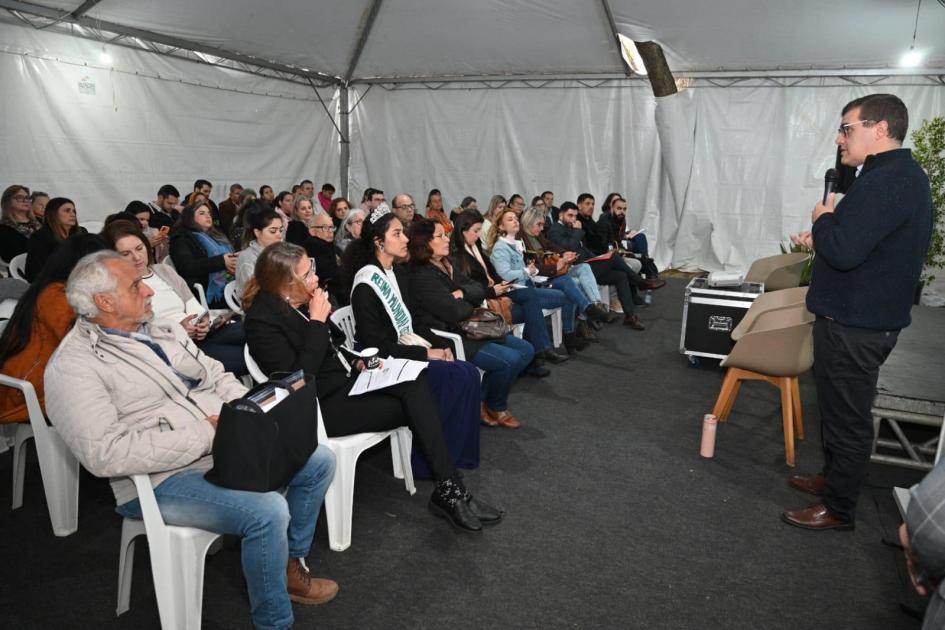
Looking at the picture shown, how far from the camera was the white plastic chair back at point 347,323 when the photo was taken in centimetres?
312

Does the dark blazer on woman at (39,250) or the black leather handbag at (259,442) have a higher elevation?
the dark blazer on woman at (39,250)

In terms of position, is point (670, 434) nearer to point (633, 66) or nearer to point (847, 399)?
point (847, 399)

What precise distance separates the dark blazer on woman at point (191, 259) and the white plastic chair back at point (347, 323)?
1.53 m

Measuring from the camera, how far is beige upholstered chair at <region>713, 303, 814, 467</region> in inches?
121

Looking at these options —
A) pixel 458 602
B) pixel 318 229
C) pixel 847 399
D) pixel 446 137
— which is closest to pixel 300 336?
pixel 458 602

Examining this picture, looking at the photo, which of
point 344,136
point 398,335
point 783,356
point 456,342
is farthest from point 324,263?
point 344,136

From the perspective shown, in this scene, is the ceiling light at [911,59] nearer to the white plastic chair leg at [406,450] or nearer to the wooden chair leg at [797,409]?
the wooden chair leg at [797,409]

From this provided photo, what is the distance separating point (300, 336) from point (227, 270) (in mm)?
2181

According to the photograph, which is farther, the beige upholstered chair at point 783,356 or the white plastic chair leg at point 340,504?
the beige upholstered chair at point 783,356

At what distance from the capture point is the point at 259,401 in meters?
1.77

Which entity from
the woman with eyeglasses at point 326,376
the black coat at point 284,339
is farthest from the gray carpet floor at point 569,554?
the black coat at point 284,339

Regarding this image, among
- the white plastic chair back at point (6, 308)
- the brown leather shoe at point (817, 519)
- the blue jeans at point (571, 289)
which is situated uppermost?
the white plastic chair back at point (6, 308)

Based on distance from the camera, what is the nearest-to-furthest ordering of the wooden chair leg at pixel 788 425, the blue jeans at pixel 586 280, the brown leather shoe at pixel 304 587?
1. the brown leather shoe at pixel 304 587
2. the wooden chair leg at pixel 788 425
3. the blue jeans at pixel 586 280

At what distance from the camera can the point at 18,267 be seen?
14.6ft
